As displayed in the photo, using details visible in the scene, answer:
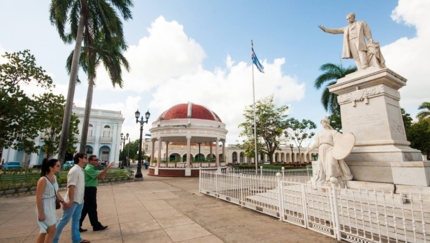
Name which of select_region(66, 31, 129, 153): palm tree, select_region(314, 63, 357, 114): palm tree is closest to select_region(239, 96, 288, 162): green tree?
select_region(314, 63, 357, 114): palm tree

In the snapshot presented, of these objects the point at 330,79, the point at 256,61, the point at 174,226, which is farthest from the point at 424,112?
the point at 174,226

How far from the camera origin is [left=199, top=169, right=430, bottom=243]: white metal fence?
3309 mm

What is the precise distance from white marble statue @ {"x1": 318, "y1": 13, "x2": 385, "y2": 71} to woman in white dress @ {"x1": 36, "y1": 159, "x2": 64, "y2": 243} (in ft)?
27.6

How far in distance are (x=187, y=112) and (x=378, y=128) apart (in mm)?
18481

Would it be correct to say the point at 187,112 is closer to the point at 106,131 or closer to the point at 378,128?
the point at 378,128

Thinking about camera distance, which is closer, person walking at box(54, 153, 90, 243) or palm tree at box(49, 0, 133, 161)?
person walking at box(54, 153, 90, 243)

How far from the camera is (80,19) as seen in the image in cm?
1366

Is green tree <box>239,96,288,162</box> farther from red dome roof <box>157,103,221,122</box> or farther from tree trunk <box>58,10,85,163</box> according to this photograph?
tree trunk <box>58,10,85,163</box>

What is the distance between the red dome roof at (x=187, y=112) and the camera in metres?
22.1

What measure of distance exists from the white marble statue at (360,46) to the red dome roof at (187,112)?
1616 cm

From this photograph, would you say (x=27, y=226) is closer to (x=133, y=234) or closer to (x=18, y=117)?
(x=133, y=234)

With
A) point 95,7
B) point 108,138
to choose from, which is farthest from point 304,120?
point 108,138

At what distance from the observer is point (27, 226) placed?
4.78m

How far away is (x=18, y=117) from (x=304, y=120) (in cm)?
3051
